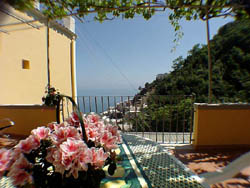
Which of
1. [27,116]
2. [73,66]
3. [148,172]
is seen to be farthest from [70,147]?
[73,66]

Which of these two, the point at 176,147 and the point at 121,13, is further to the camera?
the point at 121,13

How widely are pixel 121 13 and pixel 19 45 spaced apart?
135 inches

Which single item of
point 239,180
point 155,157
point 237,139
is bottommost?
point 239,180

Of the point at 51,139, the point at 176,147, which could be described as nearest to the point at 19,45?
the point at 51,139

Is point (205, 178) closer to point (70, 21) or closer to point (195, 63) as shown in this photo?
point (70, 21)

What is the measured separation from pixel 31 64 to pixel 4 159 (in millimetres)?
5186

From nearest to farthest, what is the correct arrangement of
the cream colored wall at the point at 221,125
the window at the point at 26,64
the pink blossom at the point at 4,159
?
the pink blossom at the point at 4,159 → the cream colored wall at the point at 221,125 → the window at the point at 26,64

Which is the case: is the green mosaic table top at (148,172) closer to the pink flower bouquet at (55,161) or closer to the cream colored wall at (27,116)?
the pink flower bouquet at (55,161)

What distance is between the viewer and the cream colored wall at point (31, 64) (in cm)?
374

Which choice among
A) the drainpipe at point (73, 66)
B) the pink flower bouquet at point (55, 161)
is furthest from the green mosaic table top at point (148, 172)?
the drainpipe at point (73, 66)

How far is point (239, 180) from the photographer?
1815 mm

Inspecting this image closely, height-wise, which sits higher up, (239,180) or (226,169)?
(226,169)

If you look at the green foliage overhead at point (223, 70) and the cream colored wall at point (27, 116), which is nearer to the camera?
the cream colored wall at point (27, 116)

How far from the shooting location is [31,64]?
15.1 feet
